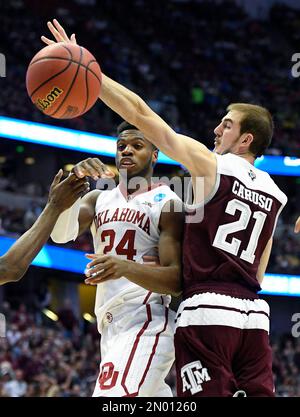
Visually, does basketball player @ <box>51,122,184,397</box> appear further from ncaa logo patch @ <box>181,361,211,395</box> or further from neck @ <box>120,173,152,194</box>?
ncaa logo patch @ <box>181,361,211,395</box>

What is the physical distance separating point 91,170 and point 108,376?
134cm

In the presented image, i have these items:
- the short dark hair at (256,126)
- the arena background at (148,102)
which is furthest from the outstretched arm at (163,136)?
the arena background at (148,102)

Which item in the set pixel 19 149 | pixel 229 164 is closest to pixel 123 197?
pixel 229 164

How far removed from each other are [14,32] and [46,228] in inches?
939

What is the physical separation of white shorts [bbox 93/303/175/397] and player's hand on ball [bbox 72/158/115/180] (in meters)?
1.03

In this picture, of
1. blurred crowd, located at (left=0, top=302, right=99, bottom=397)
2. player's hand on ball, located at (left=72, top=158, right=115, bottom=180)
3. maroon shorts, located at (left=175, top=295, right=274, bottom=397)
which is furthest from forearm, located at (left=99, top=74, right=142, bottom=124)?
blurred crowd, located at (left=0, top=302, right=99, bottom=397)

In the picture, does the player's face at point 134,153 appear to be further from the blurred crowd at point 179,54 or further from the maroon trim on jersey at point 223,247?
the blurred crowd at point 179,54

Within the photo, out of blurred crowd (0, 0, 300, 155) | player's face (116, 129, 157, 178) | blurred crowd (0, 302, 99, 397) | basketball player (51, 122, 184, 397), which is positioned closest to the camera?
basketball player (51, 122, 184, 397)

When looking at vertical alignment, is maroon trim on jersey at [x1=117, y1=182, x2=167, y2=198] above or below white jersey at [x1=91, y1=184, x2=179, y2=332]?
above

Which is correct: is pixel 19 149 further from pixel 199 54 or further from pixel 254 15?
pixel 254 15

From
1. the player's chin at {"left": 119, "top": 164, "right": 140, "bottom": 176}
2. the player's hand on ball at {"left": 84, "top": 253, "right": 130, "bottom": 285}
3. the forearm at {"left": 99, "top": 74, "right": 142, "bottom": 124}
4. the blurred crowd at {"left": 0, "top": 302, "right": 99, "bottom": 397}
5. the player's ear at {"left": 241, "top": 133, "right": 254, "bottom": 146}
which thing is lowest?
the blurred crowd at {"left": 0, "top": 302, "right": 99, "bottom": 397}

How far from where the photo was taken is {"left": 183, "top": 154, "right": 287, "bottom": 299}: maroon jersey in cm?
487

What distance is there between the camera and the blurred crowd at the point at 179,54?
27.2 metres
